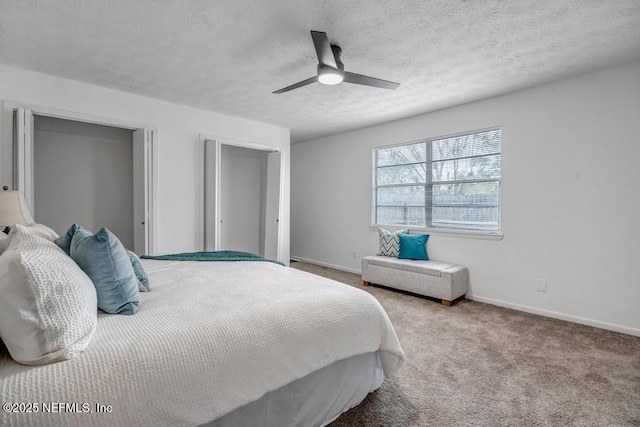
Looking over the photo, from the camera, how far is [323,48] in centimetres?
219

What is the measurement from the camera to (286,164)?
520 cm

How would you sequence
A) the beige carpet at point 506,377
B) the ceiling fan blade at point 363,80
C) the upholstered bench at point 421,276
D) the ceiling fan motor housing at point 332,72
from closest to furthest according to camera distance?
1. the beige carpet at point 506,377
2. the ceiling fan motor housing at point 332,72
3. the ceiling fan blade at point 363,80
4. the upholstered bench at point 421,276

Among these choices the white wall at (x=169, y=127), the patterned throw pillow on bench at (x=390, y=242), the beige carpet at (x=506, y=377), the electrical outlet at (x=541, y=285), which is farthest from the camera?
the patterned throw pillow on bench at (x=390, y=242)

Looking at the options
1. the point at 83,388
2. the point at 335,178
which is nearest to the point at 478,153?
the point at 335,178

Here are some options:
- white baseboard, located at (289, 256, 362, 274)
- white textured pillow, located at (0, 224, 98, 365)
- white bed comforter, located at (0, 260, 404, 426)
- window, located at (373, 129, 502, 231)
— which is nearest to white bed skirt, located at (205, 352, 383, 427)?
white bed comforter, located at (0, 260, 404, 426)

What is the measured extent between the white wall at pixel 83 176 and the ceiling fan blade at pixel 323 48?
345 centimetres

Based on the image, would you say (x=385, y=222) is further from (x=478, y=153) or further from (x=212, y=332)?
(x=212, y=332)

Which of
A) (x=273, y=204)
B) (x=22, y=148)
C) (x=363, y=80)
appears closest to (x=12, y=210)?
(x=22, y=148)

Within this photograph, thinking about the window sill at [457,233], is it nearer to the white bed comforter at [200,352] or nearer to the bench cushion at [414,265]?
the bench cushion at [414,265]

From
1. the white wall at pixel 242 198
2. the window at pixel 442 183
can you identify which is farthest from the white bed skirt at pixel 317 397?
the white wall at pixel 242 198

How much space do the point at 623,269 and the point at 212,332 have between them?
3638 mm

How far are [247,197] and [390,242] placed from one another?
2.68 meters

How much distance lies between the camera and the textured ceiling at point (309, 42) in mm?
2084

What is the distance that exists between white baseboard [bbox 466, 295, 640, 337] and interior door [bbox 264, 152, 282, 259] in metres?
2.89
